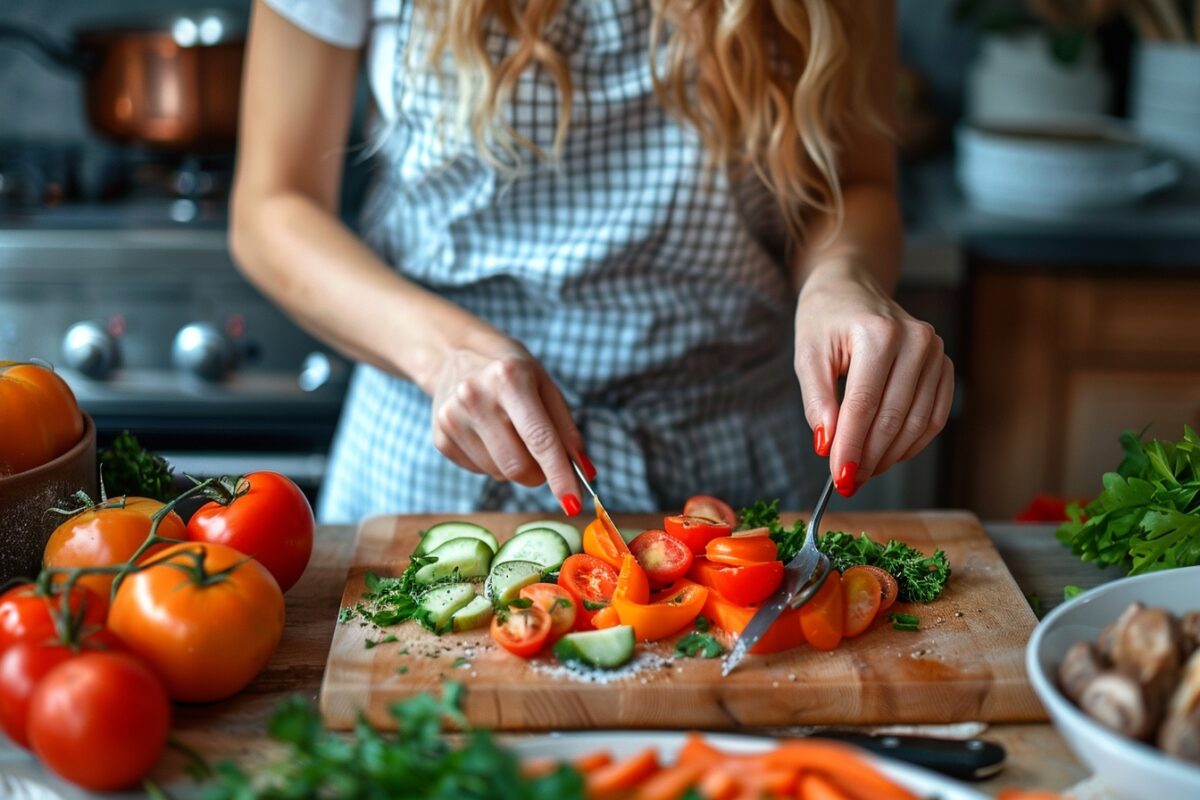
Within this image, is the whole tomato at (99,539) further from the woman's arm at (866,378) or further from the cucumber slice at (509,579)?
the woman's arm at (866,378)

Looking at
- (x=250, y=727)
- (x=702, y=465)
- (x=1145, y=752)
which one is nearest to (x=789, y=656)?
(x=1145, y=752)

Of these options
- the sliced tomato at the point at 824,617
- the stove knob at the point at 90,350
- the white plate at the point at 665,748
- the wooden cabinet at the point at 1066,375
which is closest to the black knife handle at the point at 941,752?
the white plate at the point at 665,748

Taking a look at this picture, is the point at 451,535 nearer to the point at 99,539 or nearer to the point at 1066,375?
the point at 99,539

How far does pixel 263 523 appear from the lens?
3.65 feet

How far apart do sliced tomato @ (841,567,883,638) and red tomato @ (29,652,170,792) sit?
21.4 inches

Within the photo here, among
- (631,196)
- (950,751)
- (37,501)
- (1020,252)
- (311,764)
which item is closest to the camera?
(311,764)

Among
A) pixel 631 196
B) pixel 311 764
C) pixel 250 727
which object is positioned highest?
pixel 631 196

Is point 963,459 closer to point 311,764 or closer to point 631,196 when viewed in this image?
point 631,196

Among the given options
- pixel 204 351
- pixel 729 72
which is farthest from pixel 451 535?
pixel 204 351

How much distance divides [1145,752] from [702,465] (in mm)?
867

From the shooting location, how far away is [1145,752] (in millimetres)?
810

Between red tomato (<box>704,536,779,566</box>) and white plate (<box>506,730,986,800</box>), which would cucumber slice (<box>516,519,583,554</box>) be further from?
white plate (<box>506,730,986,800</box>)

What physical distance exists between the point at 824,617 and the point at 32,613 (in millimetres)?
596

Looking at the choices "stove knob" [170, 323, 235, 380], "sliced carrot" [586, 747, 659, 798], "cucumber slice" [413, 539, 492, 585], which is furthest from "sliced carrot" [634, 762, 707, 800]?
"stove knob" [170, 323, 235, 380]
